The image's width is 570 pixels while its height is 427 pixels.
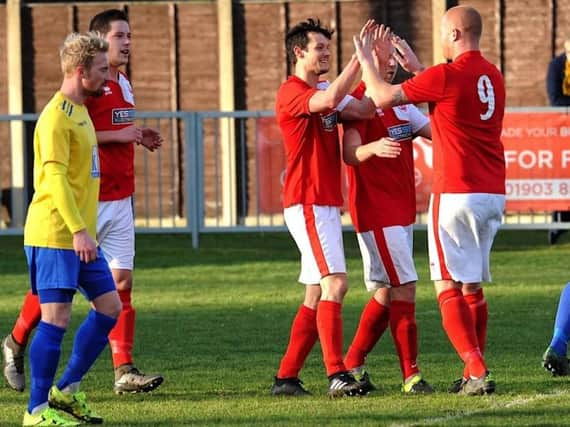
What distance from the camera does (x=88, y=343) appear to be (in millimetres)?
8523

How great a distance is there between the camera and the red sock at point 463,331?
9205 millimetres

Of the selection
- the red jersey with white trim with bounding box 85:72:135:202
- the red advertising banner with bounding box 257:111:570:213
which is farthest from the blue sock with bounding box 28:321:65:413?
the red advertising banner with bounding box 257:111:570:213

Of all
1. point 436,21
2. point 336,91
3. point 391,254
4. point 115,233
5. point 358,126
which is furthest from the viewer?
point 436,21

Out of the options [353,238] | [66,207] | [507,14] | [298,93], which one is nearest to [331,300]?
[298,93]

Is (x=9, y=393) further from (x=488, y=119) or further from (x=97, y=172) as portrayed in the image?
(x=488, y=119)

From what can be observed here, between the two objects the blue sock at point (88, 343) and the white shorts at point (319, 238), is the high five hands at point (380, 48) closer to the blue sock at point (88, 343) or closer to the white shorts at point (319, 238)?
the white shorts at point (319, 238)

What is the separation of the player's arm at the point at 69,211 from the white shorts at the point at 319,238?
1668mm

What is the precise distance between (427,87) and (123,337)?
7.74 ft

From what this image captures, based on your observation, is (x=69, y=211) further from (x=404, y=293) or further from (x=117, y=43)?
(x=404, y=293)

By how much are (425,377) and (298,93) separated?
1.98 metres

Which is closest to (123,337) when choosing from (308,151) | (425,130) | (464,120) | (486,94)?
(308,151)

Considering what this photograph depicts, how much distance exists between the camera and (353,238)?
69.6ft

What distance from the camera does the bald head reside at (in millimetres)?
9273

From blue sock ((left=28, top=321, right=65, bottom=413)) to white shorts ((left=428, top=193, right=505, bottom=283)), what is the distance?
224 centimetres
